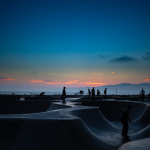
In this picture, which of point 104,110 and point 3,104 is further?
point 3,104

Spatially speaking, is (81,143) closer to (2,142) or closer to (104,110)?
(2,142)

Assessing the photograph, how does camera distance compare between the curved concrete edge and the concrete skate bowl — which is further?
the concrete skate bowl

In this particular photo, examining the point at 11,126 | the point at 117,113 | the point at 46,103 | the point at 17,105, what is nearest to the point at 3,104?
the point at 17,105

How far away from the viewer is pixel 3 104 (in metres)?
22.7

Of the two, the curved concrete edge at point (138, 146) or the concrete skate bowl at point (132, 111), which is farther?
the concrete skate bowl at point (132, 111)

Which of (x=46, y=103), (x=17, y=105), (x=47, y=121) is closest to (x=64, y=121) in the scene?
(x=47, y=121)

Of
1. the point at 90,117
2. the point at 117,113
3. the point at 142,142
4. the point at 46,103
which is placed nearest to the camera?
the point at 142,142

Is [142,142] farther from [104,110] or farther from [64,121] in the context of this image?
[104,110]

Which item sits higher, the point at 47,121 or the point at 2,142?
the point at 47,121

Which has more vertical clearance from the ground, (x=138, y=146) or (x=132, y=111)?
(x=138, y=146)

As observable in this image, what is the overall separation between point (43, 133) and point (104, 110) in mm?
14160

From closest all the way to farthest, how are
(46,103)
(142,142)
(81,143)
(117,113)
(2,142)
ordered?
(142,142) → (2,142) → (81,143) → (117,113) → (46,103)

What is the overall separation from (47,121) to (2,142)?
1.73 metres

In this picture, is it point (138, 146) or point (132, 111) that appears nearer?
point (138, 146)
